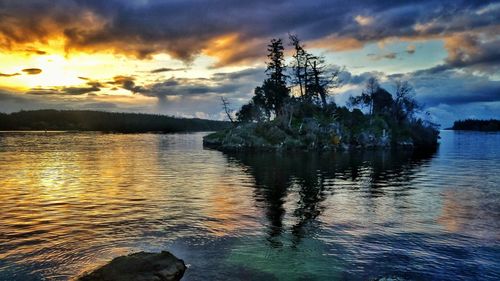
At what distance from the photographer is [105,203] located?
32094 mm

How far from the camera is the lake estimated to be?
17625mm

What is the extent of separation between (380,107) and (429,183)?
91675 millimetres

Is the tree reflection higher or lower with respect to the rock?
lower

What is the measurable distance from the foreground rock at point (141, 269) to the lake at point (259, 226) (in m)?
0.79

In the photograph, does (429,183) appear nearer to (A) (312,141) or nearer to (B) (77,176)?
(B) (77,176)

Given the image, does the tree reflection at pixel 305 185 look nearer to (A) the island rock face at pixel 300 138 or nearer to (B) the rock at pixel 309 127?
(A) the island rock face at pixel 300 138

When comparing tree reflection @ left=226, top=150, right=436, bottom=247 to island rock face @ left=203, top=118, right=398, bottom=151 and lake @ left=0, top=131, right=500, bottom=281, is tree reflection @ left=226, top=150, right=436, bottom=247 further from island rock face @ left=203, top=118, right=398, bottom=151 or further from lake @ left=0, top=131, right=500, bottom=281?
island rock face @ left=203, top=118, right=398, bottom=151

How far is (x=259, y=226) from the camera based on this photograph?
81.9 feet

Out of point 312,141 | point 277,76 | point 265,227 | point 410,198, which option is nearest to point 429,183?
point 410,198

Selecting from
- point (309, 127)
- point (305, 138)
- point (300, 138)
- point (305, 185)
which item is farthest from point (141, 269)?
point (309, 127)

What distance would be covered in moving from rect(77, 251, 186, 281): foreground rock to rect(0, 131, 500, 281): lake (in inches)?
31.1

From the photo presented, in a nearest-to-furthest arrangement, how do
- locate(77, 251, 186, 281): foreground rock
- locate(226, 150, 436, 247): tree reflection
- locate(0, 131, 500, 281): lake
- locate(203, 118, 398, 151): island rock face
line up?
locate(77, 251, 186, 281): foreground rock
locate(0, 131, 500, 281): lake
locate(226, 150, 436, 247): tree reflection
locate(203, 118, 398, 151): island rock face

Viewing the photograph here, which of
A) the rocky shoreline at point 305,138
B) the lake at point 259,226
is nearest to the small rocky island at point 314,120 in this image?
the rocky shoreline at point 305,138

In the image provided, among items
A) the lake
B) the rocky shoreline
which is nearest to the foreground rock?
the lake
